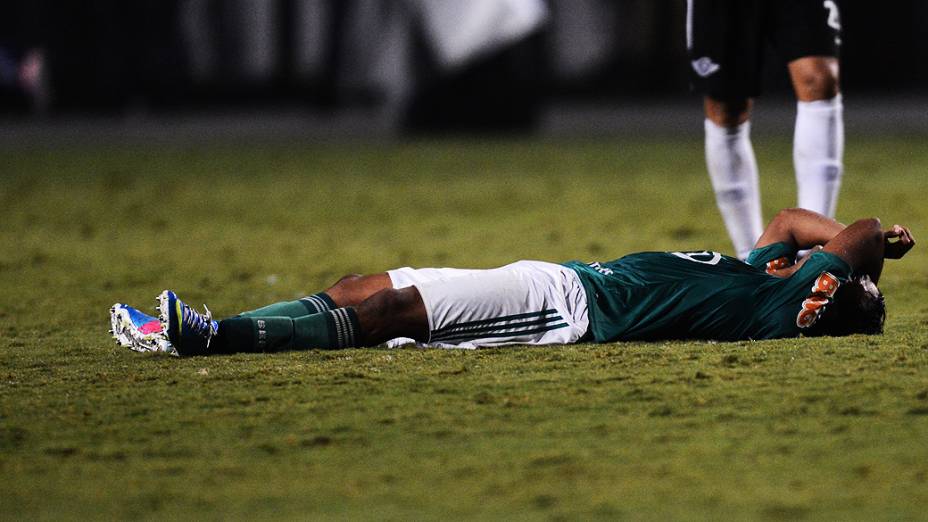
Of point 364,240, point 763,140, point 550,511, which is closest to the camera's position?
point 550,511

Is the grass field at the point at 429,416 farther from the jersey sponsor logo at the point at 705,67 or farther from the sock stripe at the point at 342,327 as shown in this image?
the jersey sponsor logo at the point at 705,67

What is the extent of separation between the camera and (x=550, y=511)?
8.03ft

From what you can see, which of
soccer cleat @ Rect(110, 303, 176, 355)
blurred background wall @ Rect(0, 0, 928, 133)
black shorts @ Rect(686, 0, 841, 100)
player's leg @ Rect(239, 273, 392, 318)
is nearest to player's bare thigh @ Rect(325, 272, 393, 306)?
player's leg @ Rect(239, 273, 392, 318)

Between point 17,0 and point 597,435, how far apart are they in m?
12.3

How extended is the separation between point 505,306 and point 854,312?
2.98 ft

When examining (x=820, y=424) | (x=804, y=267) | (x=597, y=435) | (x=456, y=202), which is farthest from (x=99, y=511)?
(x=456, y=202)

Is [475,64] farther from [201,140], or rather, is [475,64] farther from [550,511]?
[550,511]

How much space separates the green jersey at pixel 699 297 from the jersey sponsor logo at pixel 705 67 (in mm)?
1231

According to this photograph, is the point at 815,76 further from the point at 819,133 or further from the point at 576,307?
the point at 576,307

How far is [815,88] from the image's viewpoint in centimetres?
484

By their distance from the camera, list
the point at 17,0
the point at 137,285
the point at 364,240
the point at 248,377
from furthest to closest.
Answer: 1. the point at 17,0
2. the point at 364,240
3. the point at 137,285
4. the point at 248,377

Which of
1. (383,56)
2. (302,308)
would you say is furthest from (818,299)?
(383,56)

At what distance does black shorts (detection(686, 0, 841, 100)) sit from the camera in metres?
4.82

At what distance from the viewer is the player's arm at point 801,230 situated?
4074 millimetres
